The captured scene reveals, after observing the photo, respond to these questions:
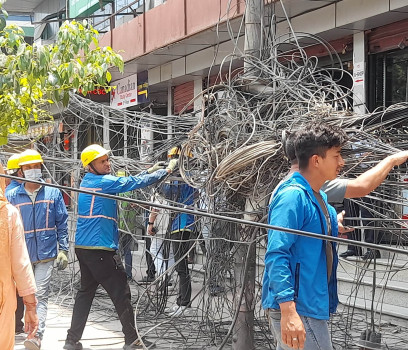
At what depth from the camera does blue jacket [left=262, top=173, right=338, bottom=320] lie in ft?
11.6

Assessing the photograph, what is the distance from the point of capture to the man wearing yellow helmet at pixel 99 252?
689 centimetres

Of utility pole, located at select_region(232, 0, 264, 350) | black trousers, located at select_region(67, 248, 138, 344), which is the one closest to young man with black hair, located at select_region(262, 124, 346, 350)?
utility pole, located at select_region(232, 0, 264, 350)

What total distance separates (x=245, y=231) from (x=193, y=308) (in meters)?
2.71

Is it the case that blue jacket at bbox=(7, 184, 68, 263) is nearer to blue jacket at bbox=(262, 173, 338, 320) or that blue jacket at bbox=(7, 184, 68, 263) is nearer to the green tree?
the green tree

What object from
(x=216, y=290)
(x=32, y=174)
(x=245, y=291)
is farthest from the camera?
(x=32, y=174)

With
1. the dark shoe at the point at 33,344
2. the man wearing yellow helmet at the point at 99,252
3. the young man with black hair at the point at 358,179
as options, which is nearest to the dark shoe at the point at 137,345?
the man wearing yellow helmet at the point at 99,252

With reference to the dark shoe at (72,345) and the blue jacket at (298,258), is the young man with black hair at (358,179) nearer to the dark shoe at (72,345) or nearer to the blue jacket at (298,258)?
the blue jacket at (298,258)

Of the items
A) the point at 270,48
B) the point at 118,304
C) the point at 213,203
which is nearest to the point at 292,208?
the point at 213,203

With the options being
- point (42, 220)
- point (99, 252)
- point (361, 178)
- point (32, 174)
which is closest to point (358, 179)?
point (361, 178)

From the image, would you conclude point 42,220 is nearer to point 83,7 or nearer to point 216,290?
point 216,290

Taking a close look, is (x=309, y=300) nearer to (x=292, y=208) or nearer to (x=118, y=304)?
(x=292, y=208)

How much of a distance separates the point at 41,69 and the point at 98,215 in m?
1.56

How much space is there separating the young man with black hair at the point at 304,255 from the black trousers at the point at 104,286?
337 centimetres

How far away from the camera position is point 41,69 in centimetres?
711
